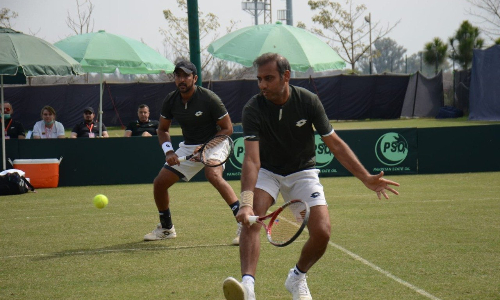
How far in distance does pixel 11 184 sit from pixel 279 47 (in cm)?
781

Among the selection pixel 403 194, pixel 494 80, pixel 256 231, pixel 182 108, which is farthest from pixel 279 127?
pixel 494 80

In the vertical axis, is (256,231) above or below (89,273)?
above

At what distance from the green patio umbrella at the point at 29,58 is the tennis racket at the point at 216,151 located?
6.87 metres

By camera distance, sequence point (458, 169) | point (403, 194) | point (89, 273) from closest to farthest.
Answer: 1. point (89, 273)
2. point (403, 194)
3. point (458, 169)

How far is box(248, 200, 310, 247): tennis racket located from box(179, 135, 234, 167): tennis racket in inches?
107

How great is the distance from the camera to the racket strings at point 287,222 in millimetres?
5020

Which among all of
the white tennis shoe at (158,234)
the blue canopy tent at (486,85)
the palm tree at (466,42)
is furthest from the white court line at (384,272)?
the palm tree at (466,42)

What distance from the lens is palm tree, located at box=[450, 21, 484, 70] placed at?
4500cm

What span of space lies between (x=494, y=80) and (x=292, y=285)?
28683mm

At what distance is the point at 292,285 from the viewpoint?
221 inches

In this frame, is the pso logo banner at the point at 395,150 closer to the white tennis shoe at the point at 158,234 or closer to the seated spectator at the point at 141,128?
the seated spectator at the point at 141,128

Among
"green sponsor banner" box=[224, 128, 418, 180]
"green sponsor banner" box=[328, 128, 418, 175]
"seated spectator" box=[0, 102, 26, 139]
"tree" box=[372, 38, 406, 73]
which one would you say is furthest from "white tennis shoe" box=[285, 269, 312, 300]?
"tree" box=[372, 38, 406, 73]

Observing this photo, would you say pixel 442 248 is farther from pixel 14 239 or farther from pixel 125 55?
pixel 125 55

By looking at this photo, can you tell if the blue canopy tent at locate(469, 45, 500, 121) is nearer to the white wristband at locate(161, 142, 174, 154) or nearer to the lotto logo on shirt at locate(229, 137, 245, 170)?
the lotto logo on shirt at locate(229, 137, 245, 170)
